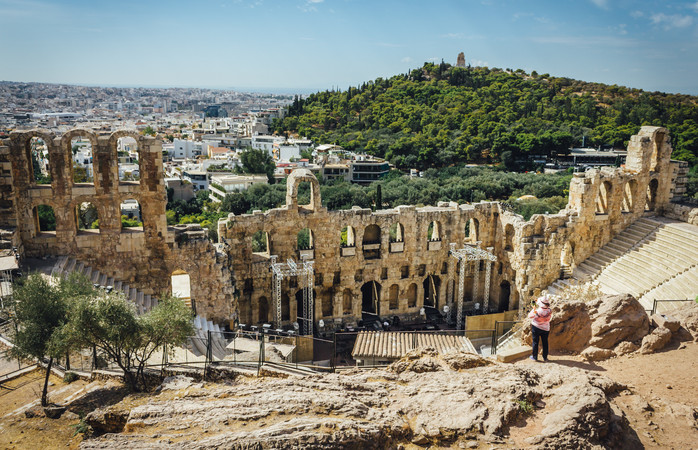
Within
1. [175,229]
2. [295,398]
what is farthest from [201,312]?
→ [295,398]

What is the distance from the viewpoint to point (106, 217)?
71.0 feet

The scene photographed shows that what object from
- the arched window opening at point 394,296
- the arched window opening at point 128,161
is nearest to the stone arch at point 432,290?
the arched window opening at point 394,296

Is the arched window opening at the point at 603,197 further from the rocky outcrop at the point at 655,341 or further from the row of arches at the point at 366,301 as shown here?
the rocky outcrop at the point at 655,341

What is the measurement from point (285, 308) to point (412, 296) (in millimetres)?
8122

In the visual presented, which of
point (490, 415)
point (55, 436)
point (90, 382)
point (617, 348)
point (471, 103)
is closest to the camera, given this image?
point (490, 415)

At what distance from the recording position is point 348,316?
30.1 m

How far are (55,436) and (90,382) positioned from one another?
8.43ft

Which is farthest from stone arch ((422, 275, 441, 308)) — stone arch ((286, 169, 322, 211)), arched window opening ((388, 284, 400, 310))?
stone arch ((286, 169, 322, 211))

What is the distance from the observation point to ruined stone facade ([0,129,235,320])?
2078 centimetres

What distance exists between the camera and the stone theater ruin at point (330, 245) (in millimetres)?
21453

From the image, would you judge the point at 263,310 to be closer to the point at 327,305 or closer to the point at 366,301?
the point at 327,305

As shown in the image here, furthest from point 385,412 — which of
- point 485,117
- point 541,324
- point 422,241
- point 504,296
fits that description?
point 485,117

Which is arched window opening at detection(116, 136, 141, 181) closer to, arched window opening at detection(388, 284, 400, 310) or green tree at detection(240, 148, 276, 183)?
green tree at detection(240, 148, 276, 183)

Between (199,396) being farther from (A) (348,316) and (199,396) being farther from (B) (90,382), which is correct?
(A) (348,316)
